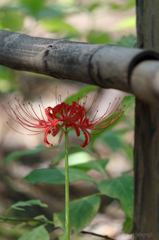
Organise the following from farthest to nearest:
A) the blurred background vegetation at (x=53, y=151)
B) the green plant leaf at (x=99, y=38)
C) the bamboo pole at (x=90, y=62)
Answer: the green plant leaf at (x=99, y=38) → the blurred background vegetation at (x=53, y=151) → the bamboo pole at (x=90, y=62)

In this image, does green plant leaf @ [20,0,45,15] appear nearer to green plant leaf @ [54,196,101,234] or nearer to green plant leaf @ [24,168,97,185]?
green plant leaf @ [24,168,97,185]

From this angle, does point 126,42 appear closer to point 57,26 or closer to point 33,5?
point 57,26

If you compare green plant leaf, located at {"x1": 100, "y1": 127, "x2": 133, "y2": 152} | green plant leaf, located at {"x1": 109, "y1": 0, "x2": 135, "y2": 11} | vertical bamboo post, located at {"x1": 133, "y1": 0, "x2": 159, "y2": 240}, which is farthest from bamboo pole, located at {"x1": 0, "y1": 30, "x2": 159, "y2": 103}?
green plant leaf, located at {"x1": 109, "y1": 0, "x2": 135, "y2": 11}

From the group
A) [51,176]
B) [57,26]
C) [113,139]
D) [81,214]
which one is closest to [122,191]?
[81,214]

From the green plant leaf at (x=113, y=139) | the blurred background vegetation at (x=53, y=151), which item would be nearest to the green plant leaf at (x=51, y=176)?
the blurred background vegetation at (x=53, y=151)

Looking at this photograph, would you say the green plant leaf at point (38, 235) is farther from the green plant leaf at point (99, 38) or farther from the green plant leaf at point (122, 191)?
the green plant leaf at point (99, 38)

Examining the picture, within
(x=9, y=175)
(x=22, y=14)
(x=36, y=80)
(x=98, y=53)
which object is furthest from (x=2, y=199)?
(x=98, y=53)
